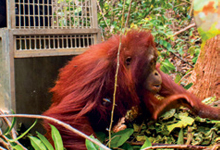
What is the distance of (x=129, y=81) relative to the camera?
2.05 meters

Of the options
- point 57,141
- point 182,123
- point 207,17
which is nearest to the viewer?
point 207,17

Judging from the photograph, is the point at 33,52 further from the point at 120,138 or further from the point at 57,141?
the point at 120,138

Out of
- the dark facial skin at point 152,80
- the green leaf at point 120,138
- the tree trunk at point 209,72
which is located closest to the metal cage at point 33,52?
the dark facial skin at point 152,80

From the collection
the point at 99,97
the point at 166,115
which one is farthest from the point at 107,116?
the point at 166,115

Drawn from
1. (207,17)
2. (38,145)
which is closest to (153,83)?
(38,145)

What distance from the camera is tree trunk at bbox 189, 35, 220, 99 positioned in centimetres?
251

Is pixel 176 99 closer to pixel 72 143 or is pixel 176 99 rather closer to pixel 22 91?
pixel 72 143

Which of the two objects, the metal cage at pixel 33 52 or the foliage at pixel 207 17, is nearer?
the foliage at pixel 207 17

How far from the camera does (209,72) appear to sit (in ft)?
8.42

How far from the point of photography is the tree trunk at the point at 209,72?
2.51m

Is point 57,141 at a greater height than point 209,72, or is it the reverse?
point 209,72

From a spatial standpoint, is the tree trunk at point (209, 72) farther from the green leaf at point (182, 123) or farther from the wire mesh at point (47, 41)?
the wire mesh at point (47, 41)

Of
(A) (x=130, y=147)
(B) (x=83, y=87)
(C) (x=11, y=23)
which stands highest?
(C) (x=11, y=23)

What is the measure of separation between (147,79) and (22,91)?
3.96 ft
